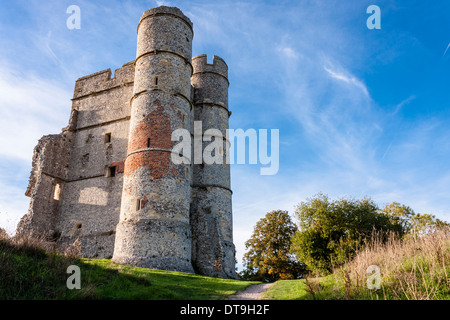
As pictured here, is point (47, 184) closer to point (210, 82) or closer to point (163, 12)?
point (210, 82)

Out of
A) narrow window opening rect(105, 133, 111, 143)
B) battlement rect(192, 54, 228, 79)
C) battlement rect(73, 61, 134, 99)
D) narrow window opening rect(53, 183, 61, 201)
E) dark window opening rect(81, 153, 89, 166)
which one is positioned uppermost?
battlement rect(192, 54, 228, 79)

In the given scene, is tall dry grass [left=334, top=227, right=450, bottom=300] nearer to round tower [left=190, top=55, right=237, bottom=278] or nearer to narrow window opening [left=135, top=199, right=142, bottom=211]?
narrow window opening [left=135, top=199, right=142, bottom=211]

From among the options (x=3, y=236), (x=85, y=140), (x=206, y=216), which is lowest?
(x=3, y=236)

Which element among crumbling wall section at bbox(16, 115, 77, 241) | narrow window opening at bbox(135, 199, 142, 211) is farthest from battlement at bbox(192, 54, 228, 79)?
narrow window opening at bbox(135, 199, 142, 211)

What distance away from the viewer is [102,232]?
73.6ft

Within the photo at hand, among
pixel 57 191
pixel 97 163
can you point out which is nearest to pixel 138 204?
pixel 97 163

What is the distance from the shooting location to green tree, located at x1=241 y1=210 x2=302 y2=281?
105ft

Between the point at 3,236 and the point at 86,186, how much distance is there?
13638 mm

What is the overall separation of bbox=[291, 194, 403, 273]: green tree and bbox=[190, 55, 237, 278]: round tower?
15.6 ft
